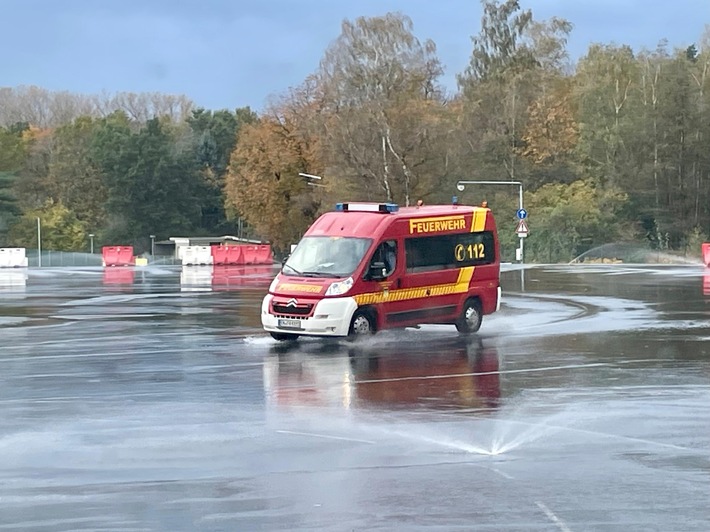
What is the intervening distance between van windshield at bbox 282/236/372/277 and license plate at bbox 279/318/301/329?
93 cm

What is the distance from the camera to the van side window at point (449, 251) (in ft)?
66.4

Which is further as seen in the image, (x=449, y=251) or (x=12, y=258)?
(x=12, y=258)

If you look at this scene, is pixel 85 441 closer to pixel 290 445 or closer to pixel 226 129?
pixel 290 445

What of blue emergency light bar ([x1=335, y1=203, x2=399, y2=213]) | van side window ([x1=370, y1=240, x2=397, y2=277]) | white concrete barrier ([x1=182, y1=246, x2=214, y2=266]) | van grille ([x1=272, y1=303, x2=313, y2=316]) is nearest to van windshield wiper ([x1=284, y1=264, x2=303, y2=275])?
van grille ([x1=272, y1=303, x2=313, y2=316])

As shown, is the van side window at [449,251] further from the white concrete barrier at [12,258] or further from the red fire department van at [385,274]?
the white concrete barrier at [12,258]

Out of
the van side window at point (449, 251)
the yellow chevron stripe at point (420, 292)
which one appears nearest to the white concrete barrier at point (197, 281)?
the van side window at point (449, 251)

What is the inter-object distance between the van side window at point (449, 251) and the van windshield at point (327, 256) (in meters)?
1.07

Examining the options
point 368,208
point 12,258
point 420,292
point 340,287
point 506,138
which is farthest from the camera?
point 506,138

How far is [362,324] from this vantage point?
19.2 metres

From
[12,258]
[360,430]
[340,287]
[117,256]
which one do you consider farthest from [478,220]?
[117,256]

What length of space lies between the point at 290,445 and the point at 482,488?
7.65 ft

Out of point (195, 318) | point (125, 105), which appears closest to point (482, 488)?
point (195, 318)

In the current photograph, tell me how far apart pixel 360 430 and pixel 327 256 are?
904cm

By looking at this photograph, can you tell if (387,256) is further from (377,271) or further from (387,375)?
(387,375)
